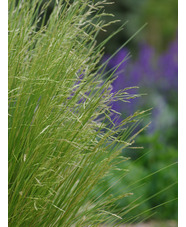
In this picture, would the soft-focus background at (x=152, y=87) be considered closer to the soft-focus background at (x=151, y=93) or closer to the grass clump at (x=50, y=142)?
the soft-focus background at (x=151, y=93)

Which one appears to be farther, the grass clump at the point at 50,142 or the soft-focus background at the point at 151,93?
the soft-focus background at the point at 151,93

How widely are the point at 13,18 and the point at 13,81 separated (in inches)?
13.3

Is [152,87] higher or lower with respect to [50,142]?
lower

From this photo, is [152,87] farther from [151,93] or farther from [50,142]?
[50,142]

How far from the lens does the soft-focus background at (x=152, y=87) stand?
3.01m

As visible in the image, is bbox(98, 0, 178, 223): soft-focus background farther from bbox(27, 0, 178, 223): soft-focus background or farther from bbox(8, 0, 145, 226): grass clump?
bbox(8, 0, 145, 226): grass clump

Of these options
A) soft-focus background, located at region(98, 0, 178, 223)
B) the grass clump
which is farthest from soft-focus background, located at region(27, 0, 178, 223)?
the grass clump

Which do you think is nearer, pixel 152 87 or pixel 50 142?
pixel 50 142

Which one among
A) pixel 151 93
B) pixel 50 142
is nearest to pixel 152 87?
pixel 151 93

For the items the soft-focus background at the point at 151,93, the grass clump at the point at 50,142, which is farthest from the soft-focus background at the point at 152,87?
the grass clump at the point at 50,142

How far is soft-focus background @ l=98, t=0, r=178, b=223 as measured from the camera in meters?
3.01

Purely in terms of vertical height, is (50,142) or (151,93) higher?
(50,142)

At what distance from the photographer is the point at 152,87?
346 centimetres
